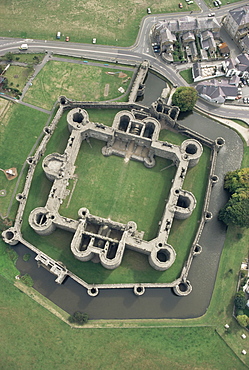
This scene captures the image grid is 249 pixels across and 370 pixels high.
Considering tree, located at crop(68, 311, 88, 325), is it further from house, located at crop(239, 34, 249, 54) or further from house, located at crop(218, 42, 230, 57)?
house, located at crop(239, 34, 249, 54)

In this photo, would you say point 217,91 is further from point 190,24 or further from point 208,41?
point 190,24

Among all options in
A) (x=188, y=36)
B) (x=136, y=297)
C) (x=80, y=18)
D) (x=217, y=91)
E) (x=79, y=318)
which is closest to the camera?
(x=79, y=318)

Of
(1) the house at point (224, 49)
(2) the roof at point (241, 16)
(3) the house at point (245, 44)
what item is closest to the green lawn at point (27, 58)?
(1) the house at point (224, 49)

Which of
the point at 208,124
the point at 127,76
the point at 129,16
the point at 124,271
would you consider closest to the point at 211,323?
the point at 124,271

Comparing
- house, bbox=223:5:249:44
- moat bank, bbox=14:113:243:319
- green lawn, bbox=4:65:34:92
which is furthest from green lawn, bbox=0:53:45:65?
house, bbox=223:5:249:44

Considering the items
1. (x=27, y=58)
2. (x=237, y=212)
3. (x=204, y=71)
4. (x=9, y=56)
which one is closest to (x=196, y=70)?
(x=204, y=71)
